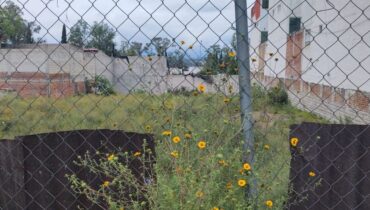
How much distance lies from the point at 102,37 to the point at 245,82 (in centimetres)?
65

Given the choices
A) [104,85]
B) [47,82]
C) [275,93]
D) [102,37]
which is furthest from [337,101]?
[102,37]

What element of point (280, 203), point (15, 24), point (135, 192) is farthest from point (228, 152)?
point (15, 24)

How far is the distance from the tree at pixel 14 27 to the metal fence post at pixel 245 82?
0.82 meters

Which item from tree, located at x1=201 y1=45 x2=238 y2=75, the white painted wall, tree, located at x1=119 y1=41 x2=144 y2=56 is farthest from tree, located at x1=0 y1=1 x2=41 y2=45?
the white painted wall

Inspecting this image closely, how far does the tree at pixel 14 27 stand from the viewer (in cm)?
188

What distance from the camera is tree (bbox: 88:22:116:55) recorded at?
1.91 m

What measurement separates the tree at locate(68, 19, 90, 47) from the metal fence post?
62cm

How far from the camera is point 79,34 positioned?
198 centimetres

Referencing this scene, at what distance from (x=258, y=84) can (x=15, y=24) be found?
6.14 ft

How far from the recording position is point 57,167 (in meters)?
1.99

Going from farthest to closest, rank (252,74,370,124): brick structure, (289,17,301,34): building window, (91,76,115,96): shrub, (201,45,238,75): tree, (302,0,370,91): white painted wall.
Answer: (302,0,370,91): white painted wall, (252,74,370,124): brick structure, (289,17,301,34): building window, (91,76,115,96): shrub, (201,45,238,75): tree

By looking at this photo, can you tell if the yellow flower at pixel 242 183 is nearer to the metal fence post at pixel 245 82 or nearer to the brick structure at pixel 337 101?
the metal fence post at pixel 245 82

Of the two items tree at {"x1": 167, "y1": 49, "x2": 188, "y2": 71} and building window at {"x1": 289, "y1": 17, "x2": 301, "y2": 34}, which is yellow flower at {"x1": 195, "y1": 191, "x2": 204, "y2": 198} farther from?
building window at {"x1": 289, "y1": 17, "x2": 301, "y2": 34}

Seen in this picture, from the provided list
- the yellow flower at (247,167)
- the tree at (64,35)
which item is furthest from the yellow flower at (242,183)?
the tree at (64,35)
